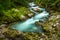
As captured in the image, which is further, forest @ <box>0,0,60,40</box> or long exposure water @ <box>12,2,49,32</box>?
long exposure water @ <box>12,2,49,32</box>

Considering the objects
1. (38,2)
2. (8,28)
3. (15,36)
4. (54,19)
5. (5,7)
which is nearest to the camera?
(15,36)

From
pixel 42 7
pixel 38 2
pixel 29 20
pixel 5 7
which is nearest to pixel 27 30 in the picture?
pixel 29 20

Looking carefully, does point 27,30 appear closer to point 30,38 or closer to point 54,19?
point 30,38

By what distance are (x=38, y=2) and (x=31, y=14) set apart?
13.5ft

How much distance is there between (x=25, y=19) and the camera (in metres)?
13.7

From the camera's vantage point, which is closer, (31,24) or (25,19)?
(31,24)

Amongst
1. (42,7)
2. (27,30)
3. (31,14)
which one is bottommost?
(27,30)

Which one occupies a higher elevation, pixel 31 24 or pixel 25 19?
pixel 25 19

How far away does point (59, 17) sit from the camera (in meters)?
13.0

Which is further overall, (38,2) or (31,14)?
(38,2)

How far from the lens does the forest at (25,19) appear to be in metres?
10.2

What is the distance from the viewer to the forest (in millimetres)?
10242

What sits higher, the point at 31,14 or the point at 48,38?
the point at 31,14

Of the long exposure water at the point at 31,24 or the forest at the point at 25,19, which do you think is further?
the long exposure water at the point at 31,24
